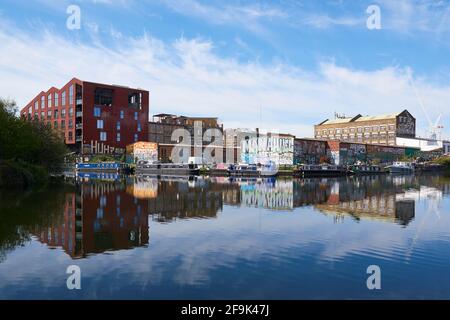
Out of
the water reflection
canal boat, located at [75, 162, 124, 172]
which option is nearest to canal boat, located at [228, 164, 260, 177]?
canal boat, located at [75, 162, 124, 172]

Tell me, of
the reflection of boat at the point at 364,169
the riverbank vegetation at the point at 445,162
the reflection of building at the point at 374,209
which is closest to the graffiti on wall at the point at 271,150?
the reflection of boat at the point at 364,169

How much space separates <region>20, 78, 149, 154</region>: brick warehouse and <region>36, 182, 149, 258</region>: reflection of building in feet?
211

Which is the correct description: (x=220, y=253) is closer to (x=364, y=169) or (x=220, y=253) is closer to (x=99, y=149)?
(x=99, y=149)

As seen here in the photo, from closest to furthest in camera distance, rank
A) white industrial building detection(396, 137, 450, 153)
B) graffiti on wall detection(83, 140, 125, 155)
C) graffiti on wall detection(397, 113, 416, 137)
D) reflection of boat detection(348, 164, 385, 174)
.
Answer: graffiti on wall detection(83, 140, 125, 155), reflection of boat detection(348, 164, 385, 174), white industrial building detection(396, 137, 450, 153), graffiti on wall detection(397, 113, 416, 137)

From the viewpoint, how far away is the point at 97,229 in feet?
57.5

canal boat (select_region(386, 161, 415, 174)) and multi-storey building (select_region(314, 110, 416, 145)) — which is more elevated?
multi-storey building (select_region(314, 110, 416, 145))

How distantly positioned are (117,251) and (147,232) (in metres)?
3.64

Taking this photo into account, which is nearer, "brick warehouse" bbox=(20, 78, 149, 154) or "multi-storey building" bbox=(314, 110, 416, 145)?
"brick warehouse" bbox=(20, 78, 149, 154)

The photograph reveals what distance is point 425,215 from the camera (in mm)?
23547


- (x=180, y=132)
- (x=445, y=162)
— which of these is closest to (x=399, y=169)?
(x=445, y=162)

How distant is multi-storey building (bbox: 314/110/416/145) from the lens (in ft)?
404

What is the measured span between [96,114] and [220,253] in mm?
79264

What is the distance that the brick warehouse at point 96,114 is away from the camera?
86750mm

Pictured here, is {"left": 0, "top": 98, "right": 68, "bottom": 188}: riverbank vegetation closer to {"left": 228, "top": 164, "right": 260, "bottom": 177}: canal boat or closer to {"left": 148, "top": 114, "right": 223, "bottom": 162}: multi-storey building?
{"left": 228, "top": 164, "right": 260, "bottom": 177}: canal boat
